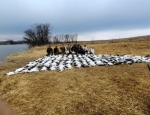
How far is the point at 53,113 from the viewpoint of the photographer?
5.64 meters

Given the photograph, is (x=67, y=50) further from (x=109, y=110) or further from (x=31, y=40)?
(x=31, y=40)

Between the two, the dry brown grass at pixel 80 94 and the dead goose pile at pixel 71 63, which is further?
the dead goose pile at pixel 71 63

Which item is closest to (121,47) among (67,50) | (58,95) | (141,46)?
(141,46)

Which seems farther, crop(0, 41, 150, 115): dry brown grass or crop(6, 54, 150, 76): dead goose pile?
crop(6, 54, 150, 76): dead goose pile

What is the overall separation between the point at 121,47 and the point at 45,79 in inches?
992

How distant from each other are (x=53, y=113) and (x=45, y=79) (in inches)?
149

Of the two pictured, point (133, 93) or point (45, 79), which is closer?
point (133, 93)

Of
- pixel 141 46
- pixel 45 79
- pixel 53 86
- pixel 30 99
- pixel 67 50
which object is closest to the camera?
pixel 30 99

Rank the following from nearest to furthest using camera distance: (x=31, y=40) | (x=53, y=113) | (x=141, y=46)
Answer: (x=53, y=113), (x=141, y=46), (x=31, y=40)

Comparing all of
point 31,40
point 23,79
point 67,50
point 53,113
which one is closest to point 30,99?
point 53,113

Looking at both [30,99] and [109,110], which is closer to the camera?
[109,110]

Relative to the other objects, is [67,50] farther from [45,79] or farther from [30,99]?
[30,99]

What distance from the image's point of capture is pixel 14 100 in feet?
22.0

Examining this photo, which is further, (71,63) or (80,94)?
(71,63)
